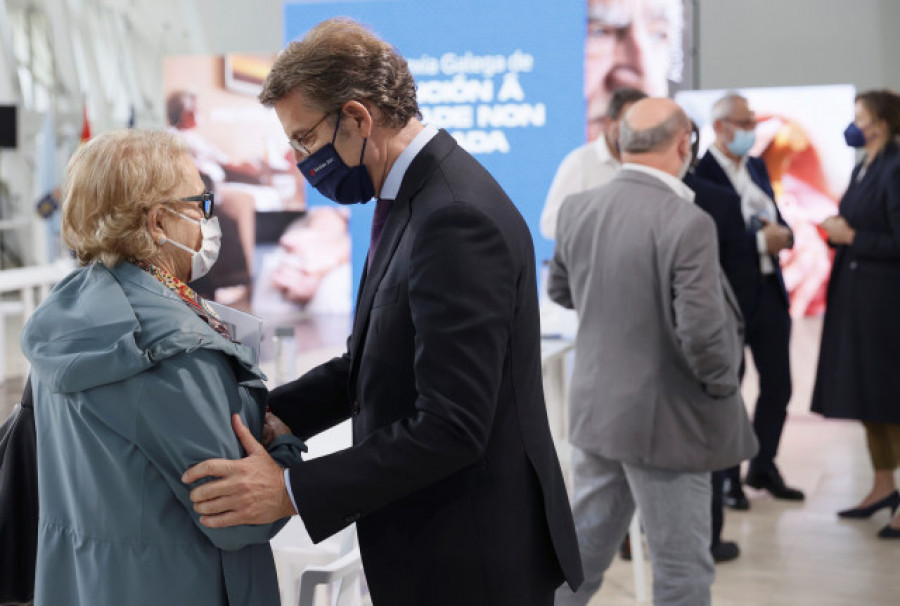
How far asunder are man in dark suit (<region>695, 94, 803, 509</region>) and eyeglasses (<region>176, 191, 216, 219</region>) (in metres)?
3.11

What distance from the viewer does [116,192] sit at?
4.99 ft

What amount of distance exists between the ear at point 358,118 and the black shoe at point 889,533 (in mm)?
3612

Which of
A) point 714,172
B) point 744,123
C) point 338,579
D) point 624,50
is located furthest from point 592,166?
point 338,579

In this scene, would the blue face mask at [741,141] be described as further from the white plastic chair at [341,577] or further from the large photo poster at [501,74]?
the white plastic chair at [341,577]

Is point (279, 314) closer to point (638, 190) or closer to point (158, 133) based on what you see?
point (638, 190)

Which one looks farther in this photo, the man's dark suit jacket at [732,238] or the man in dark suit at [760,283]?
the man in dark suit at [760,283]

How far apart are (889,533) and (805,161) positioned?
4.24m

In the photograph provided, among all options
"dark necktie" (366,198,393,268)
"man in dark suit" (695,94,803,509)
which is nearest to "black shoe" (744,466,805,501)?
"man in dark suit" (695,94,803,509)

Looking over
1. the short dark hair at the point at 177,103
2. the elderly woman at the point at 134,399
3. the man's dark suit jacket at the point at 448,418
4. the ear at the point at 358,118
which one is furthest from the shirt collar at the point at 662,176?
the short dark hair at the point at 177,103

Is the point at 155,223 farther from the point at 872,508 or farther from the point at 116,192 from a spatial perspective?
the point at 872,508

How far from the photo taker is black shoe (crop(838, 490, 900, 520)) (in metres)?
4.65

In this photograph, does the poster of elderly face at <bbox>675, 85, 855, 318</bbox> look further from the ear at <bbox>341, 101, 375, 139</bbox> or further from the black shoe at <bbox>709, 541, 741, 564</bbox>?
the ear at <bbox>341, 101, 375, 139</bbox>

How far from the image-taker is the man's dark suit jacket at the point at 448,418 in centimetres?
145

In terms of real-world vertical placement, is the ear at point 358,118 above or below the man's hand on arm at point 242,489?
above
